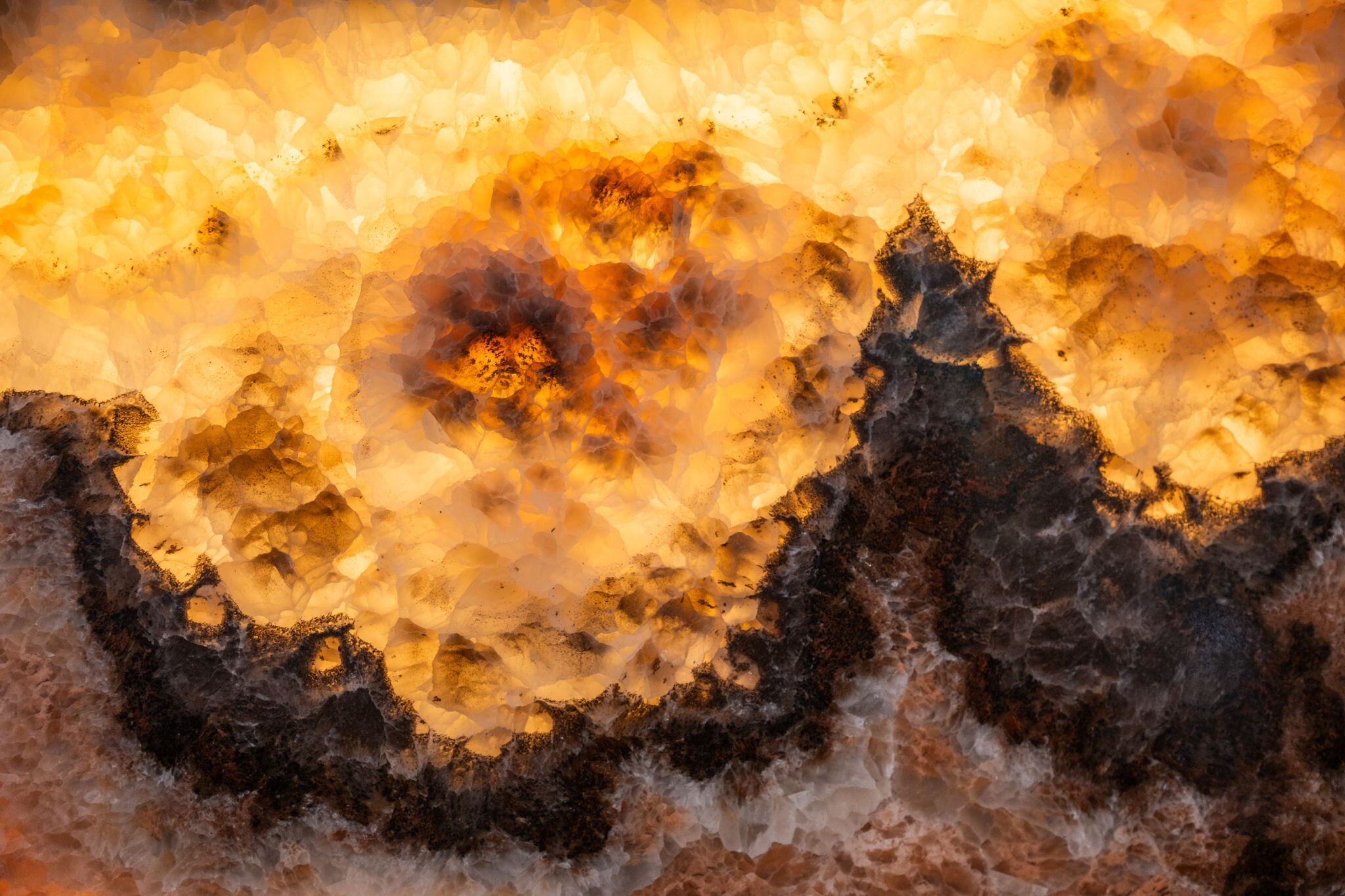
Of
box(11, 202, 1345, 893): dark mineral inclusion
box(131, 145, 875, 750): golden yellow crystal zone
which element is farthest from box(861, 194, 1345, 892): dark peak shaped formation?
box(131, 145, 875, 750): golden yellow crystal zone

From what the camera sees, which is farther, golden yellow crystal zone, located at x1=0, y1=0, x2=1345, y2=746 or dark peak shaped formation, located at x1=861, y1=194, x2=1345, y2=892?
dark peak shaped formation, located at x1=861, y1=194, x2=1345, y2=892

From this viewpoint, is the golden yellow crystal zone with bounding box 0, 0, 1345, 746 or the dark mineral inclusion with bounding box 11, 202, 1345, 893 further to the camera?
the dark mineral inclusion with bounding box 11, 202, 1345, 893

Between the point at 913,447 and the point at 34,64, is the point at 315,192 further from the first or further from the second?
the point at 913,447

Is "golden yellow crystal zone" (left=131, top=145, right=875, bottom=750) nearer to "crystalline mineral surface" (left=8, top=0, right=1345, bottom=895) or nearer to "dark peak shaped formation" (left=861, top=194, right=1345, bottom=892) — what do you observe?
"crystalline mineral surface" (left=8, top=0, right=1345, bottom=895)

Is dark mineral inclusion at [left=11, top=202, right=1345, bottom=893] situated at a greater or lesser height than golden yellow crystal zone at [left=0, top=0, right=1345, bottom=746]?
lesser

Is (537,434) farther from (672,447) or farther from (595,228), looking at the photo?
(595,228)

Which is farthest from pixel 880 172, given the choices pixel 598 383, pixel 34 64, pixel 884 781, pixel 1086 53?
pixel 34 64

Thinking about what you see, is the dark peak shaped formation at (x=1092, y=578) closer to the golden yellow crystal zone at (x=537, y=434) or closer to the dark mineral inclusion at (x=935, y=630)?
the dark mineral inclusion at (x=935, y=630)

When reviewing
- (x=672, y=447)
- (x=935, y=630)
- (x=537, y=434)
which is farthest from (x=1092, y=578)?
(x=537, y=434)
